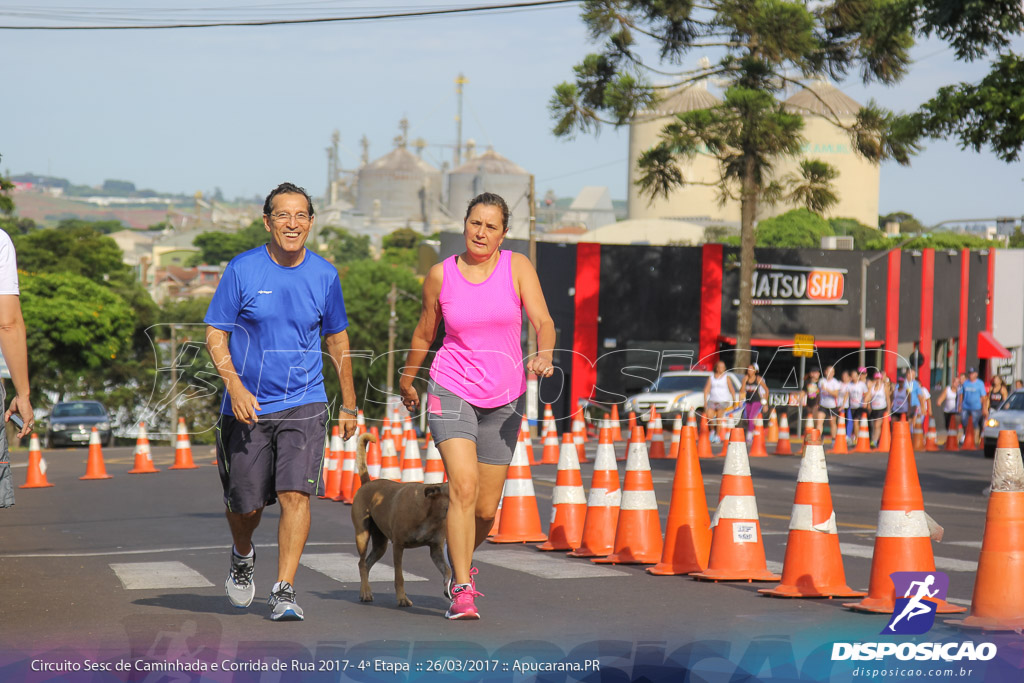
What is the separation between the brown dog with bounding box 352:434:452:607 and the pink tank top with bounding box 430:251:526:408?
33.2 inches

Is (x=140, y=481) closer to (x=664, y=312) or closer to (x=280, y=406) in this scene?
(x=280, y=406)

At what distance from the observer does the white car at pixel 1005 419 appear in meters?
24.8

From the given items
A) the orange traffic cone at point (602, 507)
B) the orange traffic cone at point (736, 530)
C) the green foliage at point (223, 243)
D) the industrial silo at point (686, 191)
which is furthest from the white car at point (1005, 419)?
the green foliage at point (223, 243)

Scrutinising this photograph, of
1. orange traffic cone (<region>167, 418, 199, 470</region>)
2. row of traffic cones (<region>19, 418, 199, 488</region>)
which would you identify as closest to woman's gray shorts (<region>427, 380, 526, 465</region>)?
row of traffic cones (<region>19, 418, 199, 488</region>)

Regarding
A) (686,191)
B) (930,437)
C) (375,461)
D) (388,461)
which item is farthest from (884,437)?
(686,191)

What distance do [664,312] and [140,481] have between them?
92.1 feet

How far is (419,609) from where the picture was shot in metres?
7.52

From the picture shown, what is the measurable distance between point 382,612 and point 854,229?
12467 centimetres

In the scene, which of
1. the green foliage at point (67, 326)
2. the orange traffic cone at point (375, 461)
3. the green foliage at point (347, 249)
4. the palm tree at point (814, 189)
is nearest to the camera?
the orange traffic cone at point (375, 461)

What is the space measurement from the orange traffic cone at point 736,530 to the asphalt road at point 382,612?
0.17 metres

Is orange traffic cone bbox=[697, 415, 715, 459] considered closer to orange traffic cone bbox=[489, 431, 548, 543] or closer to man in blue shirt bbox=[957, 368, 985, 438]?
man in blue shirt bbox=[957, 368, 985, 438]

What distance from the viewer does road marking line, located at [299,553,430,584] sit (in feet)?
30.0

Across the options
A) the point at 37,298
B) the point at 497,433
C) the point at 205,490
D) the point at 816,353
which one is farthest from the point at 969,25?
the point at 37,298

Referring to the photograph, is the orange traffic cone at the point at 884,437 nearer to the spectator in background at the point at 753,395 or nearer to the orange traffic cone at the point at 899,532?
the spectator in background at the point at 753,395
